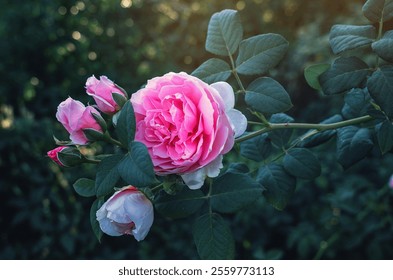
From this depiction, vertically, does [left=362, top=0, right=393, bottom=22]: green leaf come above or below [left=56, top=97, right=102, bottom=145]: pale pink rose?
above

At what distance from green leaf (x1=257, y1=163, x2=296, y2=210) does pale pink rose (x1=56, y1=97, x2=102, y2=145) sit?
12.6 inches

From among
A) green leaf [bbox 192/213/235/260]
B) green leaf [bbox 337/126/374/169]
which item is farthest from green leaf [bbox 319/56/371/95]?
green leaf [bbox 192/213/235/260]

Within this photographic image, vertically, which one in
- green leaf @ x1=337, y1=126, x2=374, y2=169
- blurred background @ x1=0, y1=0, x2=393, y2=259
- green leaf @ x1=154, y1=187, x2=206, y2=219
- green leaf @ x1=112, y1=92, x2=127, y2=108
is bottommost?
blurred background @ x1=0, y1=0, x2=393, y2=259

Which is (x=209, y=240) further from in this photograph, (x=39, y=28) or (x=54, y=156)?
(x=39, y=28)

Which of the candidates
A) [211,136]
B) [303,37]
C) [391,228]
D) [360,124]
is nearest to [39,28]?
[303,37]

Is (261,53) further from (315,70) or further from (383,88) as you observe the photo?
(383,88)

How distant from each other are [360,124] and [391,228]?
158cm

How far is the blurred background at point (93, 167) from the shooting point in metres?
2.74

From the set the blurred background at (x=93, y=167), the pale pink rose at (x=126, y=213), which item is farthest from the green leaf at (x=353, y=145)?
the blurred background at (x=93, y=167)

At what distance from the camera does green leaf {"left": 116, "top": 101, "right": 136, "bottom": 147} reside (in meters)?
0.88

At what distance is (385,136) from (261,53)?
0.24 m

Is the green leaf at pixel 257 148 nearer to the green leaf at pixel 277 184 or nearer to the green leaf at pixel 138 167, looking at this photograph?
the green leaf at pixel 277 184

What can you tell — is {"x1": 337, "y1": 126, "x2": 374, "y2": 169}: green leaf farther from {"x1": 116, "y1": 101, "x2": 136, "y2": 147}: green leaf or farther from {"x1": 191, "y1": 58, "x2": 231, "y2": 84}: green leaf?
{"x1": 116, "y1": 101, "x2": 136, "y2": 147}: green leaf

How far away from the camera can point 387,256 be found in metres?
2.68
